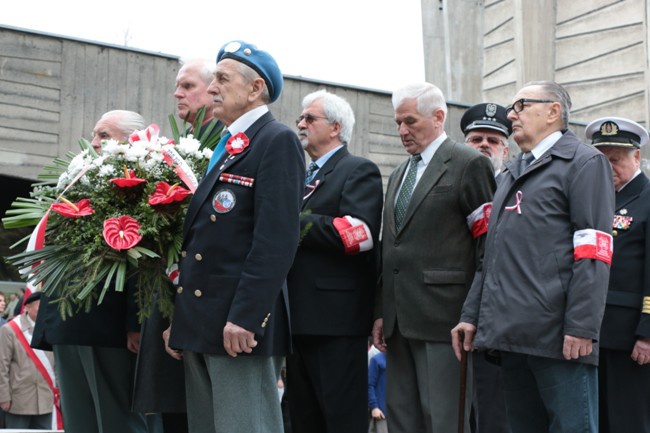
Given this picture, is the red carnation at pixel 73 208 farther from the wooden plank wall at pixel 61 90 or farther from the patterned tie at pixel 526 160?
the wooden plank wall at pixel 61 90

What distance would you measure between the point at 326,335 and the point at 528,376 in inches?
42.7

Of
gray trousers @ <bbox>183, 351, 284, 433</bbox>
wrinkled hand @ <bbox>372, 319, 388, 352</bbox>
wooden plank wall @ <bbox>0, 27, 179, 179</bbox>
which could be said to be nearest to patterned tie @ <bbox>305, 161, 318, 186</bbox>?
wrinkled hand @ <bbox>372, 319, 388, 352</bbox>

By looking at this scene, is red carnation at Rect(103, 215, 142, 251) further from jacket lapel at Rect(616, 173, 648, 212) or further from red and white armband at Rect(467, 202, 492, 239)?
jacket lapel at Rect(616, 173, 648, 212)

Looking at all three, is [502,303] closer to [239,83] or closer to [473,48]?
[239,83]

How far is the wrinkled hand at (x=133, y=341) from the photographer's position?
15.8 feet

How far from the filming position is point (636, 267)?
16.1ft

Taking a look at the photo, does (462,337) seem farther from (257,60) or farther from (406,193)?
(257,60)

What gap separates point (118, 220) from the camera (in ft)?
13.4

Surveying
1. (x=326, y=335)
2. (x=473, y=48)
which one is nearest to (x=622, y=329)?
(x=326, y=335)

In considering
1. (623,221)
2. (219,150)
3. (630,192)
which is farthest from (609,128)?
(219,150)

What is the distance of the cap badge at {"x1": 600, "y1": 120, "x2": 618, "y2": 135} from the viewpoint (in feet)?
17.0

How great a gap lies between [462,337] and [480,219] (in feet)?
1.95

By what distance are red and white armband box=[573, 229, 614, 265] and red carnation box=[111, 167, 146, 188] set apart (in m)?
1.73

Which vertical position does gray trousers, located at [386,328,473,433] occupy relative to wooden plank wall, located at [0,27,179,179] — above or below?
below
